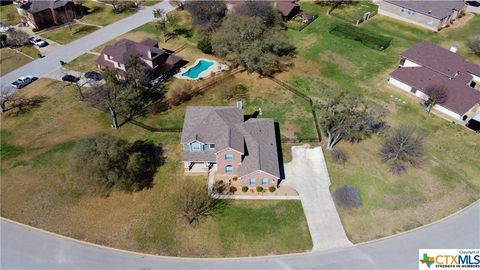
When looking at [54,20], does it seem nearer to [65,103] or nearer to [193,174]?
[65,103]

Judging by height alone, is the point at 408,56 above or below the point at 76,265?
above

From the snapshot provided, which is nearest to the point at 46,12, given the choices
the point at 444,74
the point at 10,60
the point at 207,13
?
the point at 10,60

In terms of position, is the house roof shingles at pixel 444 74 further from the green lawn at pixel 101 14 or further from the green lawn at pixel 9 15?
the green lawn at pixel 9 15

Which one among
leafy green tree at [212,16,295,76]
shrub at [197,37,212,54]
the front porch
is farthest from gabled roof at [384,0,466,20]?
the front porch

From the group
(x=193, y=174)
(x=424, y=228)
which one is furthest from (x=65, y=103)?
(x=424, y=228)

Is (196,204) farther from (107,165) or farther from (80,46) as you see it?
(80,46)

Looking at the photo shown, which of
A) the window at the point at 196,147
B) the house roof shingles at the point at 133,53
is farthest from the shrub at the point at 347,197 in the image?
the house roof shingles at the point at 133,53
